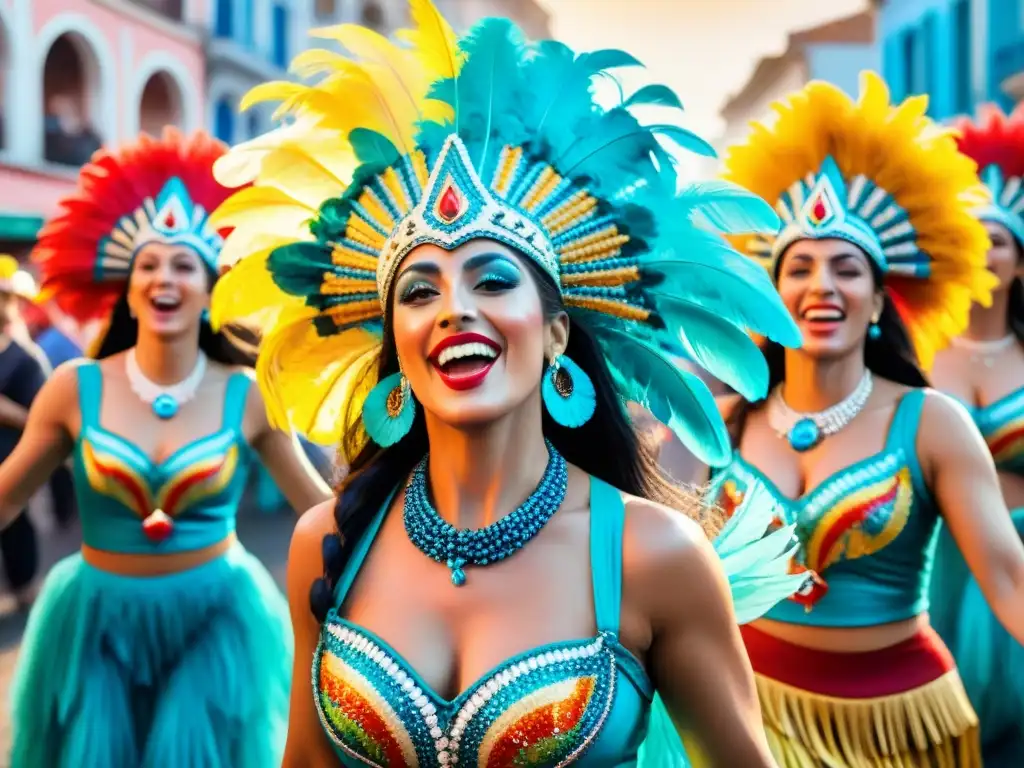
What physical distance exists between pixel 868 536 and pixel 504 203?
1.43 meters

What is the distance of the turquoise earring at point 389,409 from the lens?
1972 mm

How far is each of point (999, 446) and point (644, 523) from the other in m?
2.82

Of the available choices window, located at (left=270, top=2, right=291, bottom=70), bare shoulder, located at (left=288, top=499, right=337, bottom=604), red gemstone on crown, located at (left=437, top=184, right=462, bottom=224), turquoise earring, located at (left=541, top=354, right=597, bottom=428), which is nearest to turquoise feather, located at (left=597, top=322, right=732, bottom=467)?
turquoise earring, located at (left=541, top=354, right=597, bottom=428)

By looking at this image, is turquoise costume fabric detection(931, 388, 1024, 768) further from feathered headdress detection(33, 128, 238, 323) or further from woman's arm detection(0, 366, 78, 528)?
woman's arm detection(0, 366, 78, 528)

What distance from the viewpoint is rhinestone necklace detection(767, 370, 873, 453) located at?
2.93 metres

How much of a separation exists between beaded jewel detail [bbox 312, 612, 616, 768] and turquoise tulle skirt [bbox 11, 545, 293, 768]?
185 centimetres

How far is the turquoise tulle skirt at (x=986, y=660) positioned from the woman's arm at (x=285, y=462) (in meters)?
2.35

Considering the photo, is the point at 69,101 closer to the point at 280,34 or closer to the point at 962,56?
the point at 280,34

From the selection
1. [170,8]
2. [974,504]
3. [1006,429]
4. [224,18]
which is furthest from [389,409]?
[224,18]

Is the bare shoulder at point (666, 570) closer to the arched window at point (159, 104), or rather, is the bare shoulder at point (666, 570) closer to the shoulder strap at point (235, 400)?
the shoulder strap at point (235, 400)

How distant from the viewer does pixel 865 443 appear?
286 cm

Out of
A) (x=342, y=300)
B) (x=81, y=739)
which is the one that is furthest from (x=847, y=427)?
(x=81, y=739)

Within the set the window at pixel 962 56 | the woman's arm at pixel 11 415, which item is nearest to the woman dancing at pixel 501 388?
the woman's arm at pixel 11 415

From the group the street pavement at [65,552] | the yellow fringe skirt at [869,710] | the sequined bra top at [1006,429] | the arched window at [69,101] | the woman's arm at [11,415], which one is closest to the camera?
the yellow fringe skirt at [869,710]
